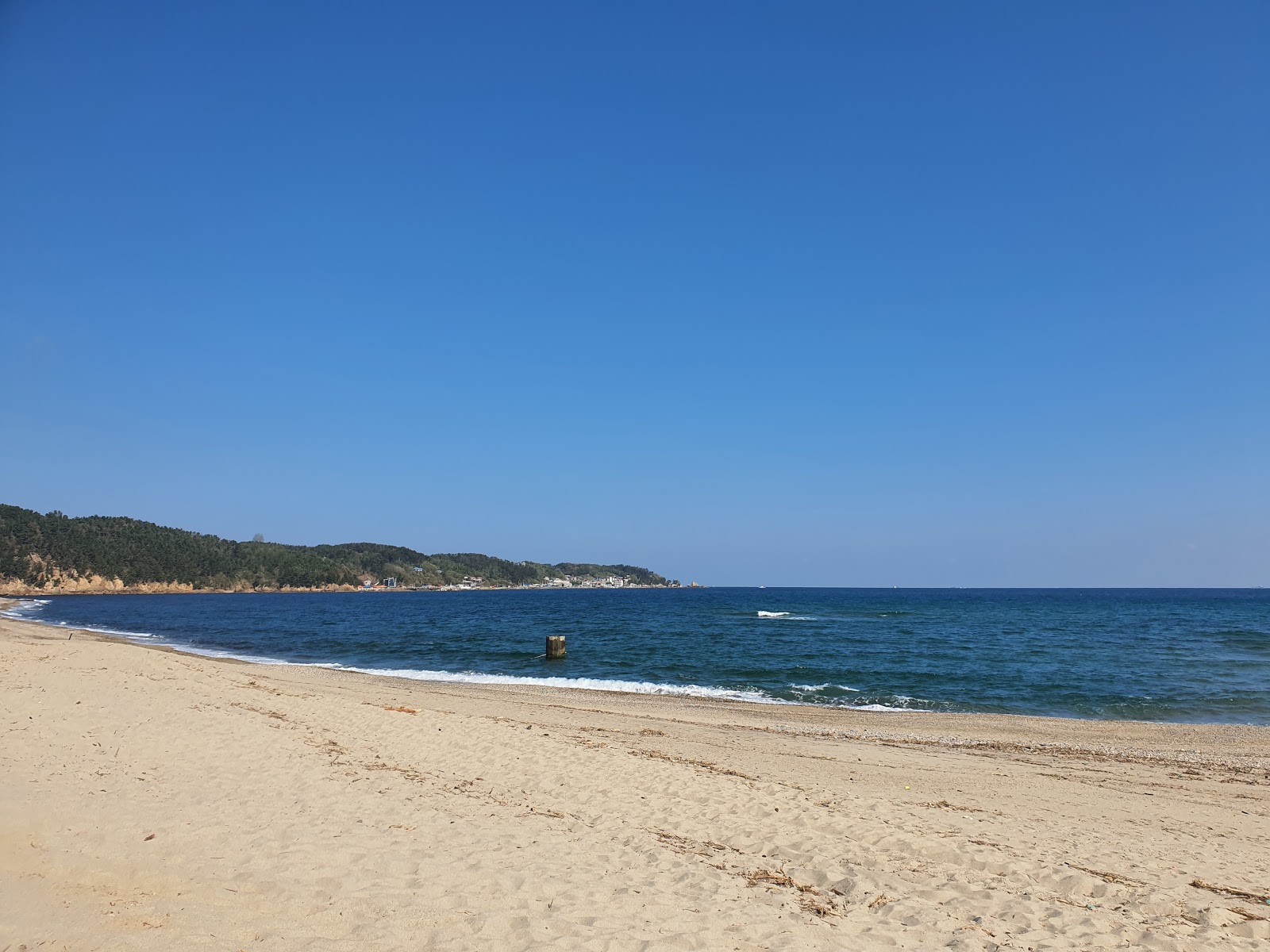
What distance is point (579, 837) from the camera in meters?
7.62

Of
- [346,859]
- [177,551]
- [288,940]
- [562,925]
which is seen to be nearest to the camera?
[288,940]

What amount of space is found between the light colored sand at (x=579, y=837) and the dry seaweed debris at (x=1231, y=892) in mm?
122

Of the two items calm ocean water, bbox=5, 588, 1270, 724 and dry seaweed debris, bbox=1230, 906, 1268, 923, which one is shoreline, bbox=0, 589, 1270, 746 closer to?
calm ocean water, bbox=5, 588, 1270, 724

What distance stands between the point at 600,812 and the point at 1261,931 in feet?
20.3

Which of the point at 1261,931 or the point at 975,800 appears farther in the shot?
the point at 975,800

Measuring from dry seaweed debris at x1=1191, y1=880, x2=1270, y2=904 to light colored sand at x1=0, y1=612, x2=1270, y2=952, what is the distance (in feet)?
0.40

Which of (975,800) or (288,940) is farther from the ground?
(288,940)

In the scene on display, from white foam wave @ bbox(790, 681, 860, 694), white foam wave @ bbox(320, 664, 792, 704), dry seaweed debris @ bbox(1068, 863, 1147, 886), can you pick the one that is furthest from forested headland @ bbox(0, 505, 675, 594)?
dry seaweed debris @ bbox(1068, 863, 1147, 886)

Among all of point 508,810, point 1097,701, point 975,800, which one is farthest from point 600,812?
point 1097,701

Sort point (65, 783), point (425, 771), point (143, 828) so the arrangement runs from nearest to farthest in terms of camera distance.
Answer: point (143, 828), point (65, 783), point (425, 771)

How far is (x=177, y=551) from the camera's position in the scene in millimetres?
151875

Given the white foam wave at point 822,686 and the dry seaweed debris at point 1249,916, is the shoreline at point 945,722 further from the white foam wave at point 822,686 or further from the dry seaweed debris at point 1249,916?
the dry seaweed debris at point 1249,916

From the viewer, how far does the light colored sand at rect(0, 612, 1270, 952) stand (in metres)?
5.49

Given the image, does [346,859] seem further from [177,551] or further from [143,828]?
[177,551]
